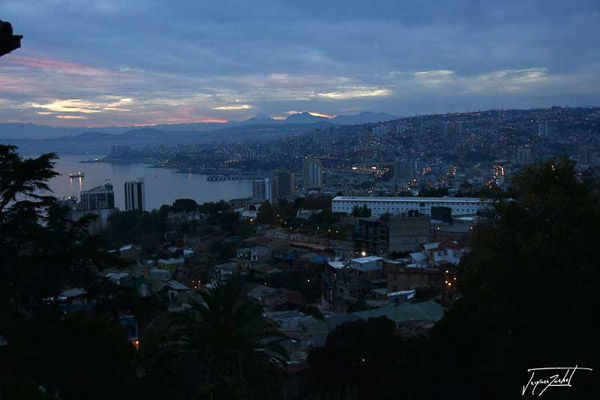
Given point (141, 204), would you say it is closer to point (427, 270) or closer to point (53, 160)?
point (427, 270)

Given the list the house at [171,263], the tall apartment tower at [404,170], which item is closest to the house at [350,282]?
the house at [171,263]

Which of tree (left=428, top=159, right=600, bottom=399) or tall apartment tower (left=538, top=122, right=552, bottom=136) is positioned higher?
tall apartment tower (left=538, top=122, right=552, bottom=136)

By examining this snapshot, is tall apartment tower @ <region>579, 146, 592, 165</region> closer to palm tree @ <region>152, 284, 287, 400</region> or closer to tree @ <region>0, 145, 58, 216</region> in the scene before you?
palm tree @ <region>152, 284, 287, 400</region>

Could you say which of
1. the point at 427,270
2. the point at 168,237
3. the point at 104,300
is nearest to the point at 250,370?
the point at 104,300

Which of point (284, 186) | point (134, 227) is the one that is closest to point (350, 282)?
point (134, 227)

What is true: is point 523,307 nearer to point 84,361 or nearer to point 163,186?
point 84,361

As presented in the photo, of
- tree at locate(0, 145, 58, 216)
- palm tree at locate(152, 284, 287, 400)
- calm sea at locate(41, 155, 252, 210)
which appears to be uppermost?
tree at locate(0, 145, 58, 216)

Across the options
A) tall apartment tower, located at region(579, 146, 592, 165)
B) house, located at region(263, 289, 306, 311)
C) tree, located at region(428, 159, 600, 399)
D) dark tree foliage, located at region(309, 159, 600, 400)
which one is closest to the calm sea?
house, located at region(263, 289, 306, 311)

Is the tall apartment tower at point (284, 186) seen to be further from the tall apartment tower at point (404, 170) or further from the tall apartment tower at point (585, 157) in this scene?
the tall apartment tower at point (585, 157)
